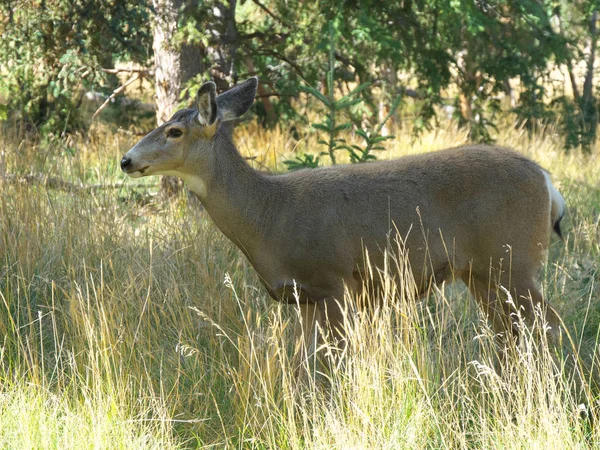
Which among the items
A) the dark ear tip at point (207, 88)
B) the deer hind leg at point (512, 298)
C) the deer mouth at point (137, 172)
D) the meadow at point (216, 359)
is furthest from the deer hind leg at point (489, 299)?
the deer mouth at point (137, 172)

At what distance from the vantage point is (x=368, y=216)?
5512 mm

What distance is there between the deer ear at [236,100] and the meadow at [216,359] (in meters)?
1.00

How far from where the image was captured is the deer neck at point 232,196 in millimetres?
5480

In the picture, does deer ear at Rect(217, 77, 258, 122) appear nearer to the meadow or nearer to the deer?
the deer

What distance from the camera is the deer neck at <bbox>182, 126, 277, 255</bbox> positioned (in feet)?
18.0

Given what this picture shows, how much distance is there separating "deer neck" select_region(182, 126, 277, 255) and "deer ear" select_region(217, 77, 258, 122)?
197 millimetres

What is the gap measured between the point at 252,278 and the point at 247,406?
2074 mm

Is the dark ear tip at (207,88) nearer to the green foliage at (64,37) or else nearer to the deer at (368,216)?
the deer at (368,216)

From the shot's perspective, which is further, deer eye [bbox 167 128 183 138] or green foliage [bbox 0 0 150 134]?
green foliage [bbox 0 0 150 134]

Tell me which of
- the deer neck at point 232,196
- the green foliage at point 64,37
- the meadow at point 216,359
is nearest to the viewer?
the meadow at point 216,359

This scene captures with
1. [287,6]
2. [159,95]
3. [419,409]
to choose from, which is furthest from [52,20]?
[419,409]

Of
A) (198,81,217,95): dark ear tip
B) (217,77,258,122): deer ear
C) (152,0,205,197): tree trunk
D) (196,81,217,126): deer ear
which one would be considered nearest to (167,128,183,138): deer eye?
(196,81,217,126): deer ear

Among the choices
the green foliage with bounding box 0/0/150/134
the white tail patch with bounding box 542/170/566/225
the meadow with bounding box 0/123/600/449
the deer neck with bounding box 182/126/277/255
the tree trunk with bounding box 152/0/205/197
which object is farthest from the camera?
the tree trunk with bounding box 152/0/205/197

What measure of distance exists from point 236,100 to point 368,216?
112cm
